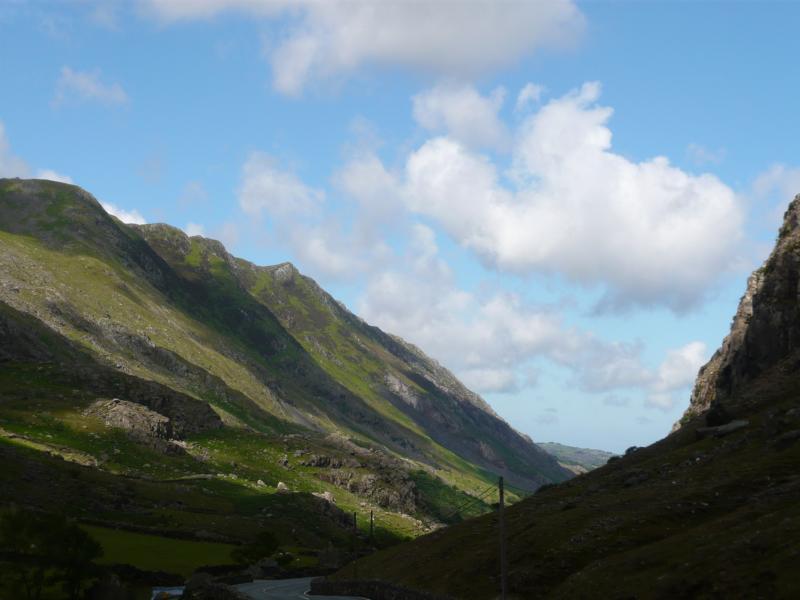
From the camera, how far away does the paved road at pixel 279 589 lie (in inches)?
3237

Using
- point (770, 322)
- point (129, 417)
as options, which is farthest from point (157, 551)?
point (770, 322)

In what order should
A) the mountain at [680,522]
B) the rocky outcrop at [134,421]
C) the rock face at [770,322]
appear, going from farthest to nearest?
the rocky outcrop at [134,421] < the rock face at [770,322] < the mountain at [680,522]

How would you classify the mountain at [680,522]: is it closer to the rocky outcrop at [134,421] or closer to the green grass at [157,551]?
the green grass at [157,551]

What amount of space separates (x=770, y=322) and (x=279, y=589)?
82.3 metres

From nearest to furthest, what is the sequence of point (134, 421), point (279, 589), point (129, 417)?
point (279, 589) → point (129, 417) → point (134, 421)

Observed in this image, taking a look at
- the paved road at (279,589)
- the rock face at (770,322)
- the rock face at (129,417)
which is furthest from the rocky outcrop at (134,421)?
the rock face at (770,322)

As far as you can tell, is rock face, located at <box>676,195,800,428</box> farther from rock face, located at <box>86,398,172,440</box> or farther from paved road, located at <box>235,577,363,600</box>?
rock face, located at <box>86,398,172,440</box>

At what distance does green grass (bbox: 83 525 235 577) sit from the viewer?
333 ft

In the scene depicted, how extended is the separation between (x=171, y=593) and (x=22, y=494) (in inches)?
2079

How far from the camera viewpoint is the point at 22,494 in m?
121

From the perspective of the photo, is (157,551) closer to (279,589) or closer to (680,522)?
(279,589)

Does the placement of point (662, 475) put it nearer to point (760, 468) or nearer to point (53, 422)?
point (760, 468)

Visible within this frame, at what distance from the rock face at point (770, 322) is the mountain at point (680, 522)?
11.5 inches

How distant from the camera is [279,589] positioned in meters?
94.8
